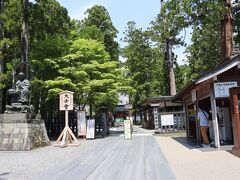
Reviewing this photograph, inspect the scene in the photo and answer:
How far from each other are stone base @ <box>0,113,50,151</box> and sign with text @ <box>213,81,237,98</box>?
9.00 metres

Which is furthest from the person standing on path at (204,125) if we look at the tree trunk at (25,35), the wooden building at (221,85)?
the tree trunk at (25,35)

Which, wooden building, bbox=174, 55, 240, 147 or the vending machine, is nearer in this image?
wooden building, bbox=174, 55, 240, 147

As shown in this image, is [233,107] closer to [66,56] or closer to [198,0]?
[198,0]

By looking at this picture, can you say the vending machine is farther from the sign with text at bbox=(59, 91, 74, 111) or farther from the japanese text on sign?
the sign with text at bbox=(59, 91, 74, 111)

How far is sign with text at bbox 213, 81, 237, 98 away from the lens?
12.4 m

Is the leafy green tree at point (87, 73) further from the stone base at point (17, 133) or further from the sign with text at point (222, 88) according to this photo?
the sign with text at point (222, 88)

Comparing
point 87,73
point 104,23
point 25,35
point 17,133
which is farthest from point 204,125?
point 104,23

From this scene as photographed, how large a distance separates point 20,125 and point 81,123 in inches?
280

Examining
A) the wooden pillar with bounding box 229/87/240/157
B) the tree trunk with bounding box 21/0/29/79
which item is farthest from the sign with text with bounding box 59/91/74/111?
the wooden pillar with bounding box 229/87/240/157

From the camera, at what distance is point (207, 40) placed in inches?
1467

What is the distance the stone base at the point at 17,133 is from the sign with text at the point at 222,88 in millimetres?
9001

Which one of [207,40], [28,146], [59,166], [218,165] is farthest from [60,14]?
[218,165]

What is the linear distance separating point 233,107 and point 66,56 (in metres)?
14.9

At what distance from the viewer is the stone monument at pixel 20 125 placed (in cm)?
1614
